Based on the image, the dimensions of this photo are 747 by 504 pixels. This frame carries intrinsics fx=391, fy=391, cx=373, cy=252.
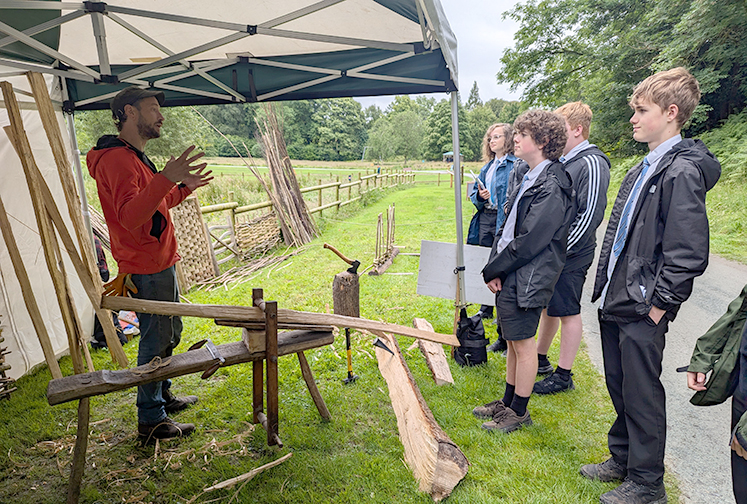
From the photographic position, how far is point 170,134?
17.1 m

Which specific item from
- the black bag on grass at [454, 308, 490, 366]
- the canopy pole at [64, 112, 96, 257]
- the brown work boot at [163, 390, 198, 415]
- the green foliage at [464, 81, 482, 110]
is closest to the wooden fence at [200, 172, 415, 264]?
the canopy pole at [64, 112, 96, 257]

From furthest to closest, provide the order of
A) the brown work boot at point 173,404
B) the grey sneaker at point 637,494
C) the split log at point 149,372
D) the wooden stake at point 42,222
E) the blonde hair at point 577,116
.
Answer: the brown work boot at point 173,404, the blonde hair at point 577,116, the wooden stake at point 42,222, the grey sneaker at point 637,494, the split log at point 149,372

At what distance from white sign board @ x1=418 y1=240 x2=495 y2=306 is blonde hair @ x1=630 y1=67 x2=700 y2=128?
185 centimetres

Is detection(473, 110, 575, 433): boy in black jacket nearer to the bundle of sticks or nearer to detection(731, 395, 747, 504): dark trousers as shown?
detection(731, 395, 747, 504): dark trousers

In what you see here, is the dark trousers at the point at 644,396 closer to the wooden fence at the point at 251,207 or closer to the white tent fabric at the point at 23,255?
the white tent fabric at the point at 23,255

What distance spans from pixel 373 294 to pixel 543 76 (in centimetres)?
2002

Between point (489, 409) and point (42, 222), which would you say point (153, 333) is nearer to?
point (42, 222)

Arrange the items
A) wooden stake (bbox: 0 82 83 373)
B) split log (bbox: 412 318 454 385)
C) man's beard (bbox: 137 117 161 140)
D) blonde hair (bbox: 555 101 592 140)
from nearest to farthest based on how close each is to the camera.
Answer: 1. man's beard (bbox: 137 117 161 140)
2. wooden stake (bbox: 0 82 83 373)
3. blonde hair (bbox: 555 101 592 140)
4. split log (bbox: 412 318 454 385)

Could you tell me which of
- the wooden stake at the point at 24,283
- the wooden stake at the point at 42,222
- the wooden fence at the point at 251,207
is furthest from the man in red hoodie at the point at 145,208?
the wooden fence at the point at 251,207

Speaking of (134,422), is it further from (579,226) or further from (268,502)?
(579,226)

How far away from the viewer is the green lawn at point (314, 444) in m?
2.17

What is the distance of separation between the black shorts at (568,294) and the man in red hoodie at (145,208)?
2502 millimetres

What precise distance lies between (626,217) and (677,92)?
1.90 feet

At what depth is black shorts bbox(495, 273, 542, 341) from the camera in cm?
233
